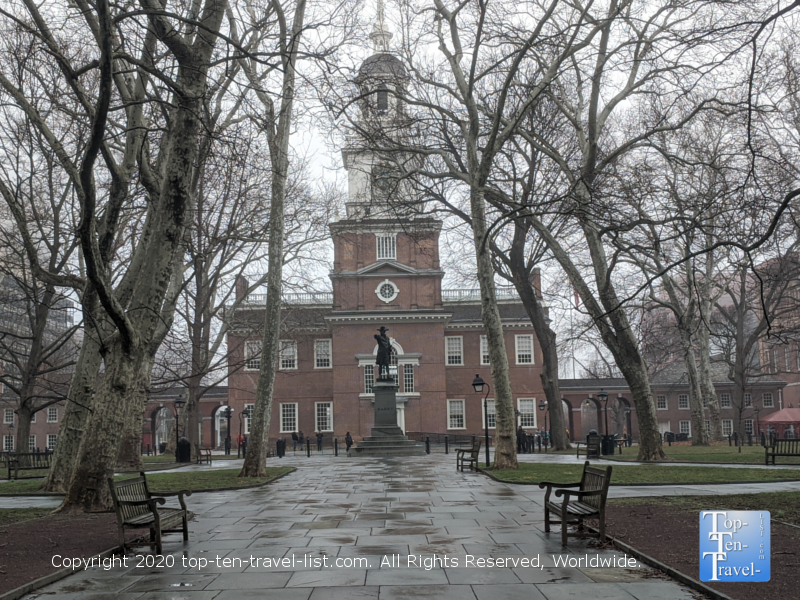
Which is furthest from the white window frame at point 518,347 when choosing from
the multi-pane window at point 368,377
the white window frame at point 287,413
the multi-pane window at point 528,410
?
the white window frame at point 287,413

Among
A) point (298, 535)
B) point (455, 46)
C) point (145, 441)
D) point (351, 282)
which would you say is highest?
point (455, 46)

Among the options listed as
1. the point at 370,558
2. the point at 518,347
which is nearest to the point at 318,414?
the point at 518,347

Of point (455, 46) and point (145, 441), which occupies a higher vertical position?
point (455, 46)

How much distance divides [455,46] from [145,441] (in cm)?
5429

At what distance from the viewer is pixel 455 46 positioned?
64.9 feet

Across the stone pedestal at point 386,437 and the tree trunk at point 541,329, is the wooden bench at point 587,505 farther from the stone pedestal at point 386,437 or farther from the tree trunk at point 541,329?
the stone pedestal at point 386,437

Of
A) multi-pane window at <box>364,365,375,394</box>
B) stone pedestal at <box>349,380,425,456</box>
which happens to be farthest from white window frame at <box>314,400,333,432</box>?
stone pedestal at <box>349,380,425,456</box>

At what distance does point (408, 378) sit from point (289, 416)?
871 centimetres

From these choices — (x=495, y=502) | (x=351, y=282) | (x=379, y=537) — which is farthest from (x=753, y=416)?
(x=379, y=537)

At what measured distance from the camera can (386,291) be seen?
159 ft

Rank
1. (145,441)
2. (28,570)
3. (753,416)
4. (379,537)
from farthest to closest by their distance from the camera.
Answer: (145,441), (753,416), (379,537), (28,570)

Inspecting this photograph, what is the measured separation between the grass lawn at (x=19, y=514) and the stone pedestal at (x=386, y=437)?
65.5 feet

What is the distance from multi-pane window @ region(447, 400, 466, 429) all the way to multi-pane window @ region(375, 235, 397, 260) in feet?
34.8

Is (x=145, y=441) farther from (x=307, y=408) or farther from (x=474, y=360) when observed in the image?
(x=474, y=360)
